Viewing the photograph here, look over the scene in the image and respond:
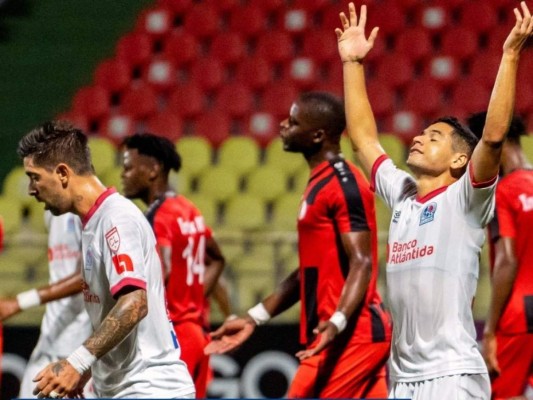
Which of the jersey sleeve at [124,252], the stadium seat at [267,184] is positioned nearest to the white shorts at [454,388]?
the jersey sleeve at [124,252]

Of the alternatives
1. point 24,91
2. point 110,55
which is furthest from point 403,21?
point 24,91

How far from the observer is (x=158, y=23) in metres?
12.8

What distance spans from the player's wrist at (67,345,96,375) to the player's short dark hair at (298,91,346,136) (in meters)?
2.19

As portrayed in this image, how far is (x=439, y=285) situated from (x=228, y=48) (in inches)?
342

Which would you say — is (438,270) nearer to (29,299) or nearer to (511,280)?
(511,280)

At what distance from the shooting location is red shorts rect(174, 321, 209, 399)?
6.18m

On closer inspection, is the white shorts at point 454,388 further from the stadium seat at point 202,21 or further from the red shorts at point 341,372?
the stadium seat at point 202,21

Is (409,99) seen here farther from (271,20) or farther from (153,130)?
(153,130)

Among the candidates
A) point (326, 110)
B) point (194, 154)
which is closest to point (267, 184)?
point (194, 154)

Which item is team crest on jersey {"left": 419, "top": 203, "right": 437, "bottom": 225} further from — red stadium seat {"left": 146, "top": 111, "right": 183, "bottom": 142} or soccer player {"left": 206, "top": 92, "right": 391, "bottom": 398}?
red stadium seat {"left": 146, "top": 111, "right": 183, "bottom": 142}

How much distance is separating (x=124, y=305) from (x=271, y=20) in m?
9.18

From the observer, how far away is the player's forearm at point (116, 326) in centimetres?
384

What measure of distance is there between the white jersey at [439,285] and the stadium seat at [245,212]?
19.2 feet

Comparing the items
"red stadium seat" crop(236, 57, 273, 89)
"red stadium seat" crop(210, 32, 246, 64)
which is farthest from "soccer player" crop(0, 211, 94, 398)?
"red stadium seat" crop(210, 32, 246, 64)
